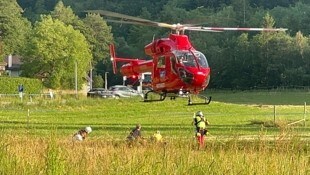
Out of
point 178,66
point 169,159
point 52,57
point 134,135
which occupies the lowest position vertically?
point 134,135

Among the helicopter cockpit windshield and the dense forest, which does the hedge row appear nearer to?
the dense forest

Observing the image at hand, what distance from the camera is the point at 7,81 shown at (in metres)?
62.5

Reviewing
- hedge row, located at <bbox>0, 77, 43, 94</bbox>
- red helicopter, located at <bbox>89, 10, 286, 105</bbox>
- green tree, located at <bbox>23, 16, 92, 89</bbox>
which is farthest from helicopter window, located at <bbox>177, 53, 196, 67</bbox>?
green tree, located at <bbox>23, 16, 92, 89</bbox>

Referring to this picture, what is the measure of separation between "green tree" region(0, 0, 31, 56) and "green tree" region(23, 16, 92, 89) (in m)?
16.7

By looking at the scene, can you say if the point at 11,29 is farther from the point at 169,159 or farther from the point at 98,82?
the point at 169,159

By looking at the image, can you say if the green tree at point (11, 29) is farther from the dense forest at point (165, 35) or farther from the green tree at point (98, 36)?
the green tree at point (98, 36)

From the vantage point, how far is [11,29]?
3735 inches

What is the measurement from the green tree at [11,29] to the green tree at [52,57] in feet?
54.9

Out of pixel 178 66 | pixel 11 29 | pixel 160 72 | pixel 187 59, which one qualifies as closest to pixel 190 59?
pixel 187 59

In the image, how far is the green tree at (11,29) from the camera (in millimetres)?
94875

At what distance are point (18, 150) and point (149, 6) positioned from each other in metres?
130

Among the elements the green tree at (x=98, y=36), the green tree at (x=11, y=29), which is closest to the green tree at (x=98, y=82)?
the green tree at (x=98, y=36)

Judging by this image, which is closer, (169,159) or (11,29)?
(169,159)

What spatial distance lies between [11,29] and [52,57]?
20.8 meters
